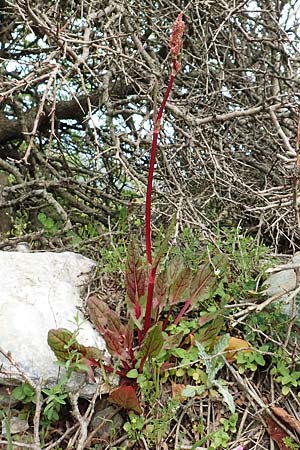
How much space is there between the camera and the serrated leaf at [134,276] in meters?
2.11

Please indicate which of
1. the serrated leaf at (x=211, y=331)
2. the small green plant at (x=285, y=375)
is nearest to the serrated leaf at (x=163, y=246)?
the serrated leaf at (x=211, y=331)

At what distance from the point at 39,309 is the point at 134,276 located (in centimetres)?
40

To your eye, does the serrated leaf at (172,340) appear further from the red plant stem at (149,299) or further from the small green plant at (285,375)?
the small green plant at (285,375)

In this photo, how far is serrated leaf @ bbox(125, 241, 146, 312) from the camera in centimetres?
211

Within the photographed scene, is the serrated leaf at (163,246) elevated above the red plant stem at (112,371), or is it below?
above

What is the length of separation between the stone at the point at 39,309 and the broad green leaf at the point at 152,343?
0.21m

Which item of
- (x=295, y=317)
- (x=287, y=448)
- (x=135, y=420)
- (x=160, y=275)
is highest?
(x=160, y=275)

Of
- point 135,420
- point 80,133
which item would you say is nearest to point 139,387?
point 135,420

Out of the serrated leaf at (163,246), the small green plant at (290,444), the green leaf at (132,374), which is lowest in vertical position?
the small green plant at (290,444)

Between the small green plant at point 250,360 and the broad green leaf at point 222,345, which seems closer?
the broad green leaf at point 222,345

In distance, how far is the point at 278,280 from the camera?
243 centimetres

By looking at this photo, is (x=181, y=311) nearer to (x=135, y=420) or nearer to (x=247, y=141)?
(x=135, y=420)

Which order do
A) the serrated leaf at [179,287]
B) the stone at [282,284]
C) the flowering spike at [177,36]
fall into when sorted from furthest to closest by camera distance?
the stone at [282,284] → the serrated leaf at [179,287] → the flowering spike at [177,36]

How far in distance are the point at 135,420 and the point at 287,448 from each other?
529 millimetres
